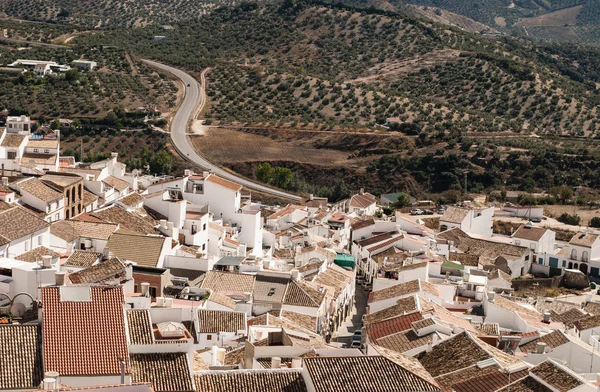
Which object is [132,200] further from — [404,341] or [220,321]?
[404,341]

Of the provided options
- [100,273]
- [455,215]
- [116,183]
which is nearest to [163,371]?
[100,273]

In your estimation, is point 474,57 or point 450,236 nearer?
point 450,236

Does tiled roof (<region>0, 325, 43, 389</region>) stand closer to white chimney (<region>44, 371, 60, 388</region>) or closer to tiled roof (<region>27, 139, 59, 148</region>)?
white chimney (<region>44, 371, 60, 388</region>)

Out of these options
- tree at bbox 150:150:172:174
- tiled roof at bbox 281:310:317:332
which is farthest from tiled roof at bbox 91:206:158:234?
tree at bbox 150:150:172:174

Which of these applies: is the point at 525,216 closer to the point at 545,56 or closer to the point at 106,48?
the point at 106,48

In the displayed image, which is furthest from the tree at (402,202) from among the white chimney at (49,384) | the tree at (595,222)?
the white chimney at (49,384)

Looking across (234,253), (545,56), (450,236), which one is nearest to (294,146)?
(450,236)
